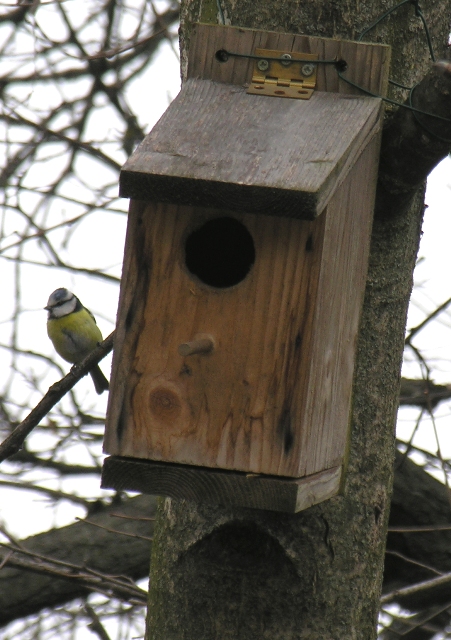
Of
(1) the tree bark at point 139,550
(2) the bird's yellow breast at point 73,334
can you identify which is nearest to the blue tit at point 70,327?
(2) the bird's yellow breast at point 73,334

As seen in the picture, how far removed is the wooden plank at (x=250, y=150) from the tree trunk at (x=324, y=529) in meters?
0.28

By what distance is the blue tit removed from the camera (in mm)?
5152

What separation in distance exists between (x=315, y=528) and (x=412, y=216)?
2.61 ft

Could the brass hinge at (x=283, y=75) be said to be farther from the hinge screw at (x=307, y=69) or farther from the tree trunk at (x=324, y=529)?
the tree trunk at (x=324, y=529)

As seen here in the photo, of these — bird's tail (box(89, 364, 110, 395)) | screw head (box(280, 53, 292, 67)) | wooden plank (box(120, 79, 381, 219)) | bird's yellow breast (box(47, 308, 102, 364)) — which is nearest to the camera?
wooden plank (box(120, 79, 381, 219))

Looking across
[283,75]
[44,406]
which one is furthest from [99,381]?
[283,75]

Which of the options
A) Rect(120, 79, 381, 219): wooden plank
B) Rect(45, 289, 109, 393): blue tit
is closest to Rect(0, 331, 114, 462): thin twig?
Rect(120, 79, 381, 219): wooden plank

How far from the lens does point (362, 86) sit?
190 cm

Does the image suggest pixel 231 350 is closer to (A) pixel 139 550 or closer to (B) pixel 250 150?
(B) pixel 250 150

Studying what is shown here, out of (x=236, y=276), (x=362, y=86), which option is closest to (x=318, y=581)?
(x=236, y=276)

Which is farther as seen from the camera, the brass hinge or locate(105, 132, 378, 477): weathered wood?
the brass hinge

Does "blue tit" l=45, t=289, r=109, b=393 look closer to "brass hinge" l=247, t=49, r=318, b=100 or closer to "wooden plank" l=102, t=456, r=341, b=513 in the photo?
"brass hinge" l=247, t=49, r=318, b=100

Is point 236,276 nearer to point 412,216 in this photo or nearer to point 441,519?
point 412,216

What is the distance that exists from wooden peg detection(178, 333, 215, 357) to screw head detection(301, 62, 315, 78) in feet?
2.06
